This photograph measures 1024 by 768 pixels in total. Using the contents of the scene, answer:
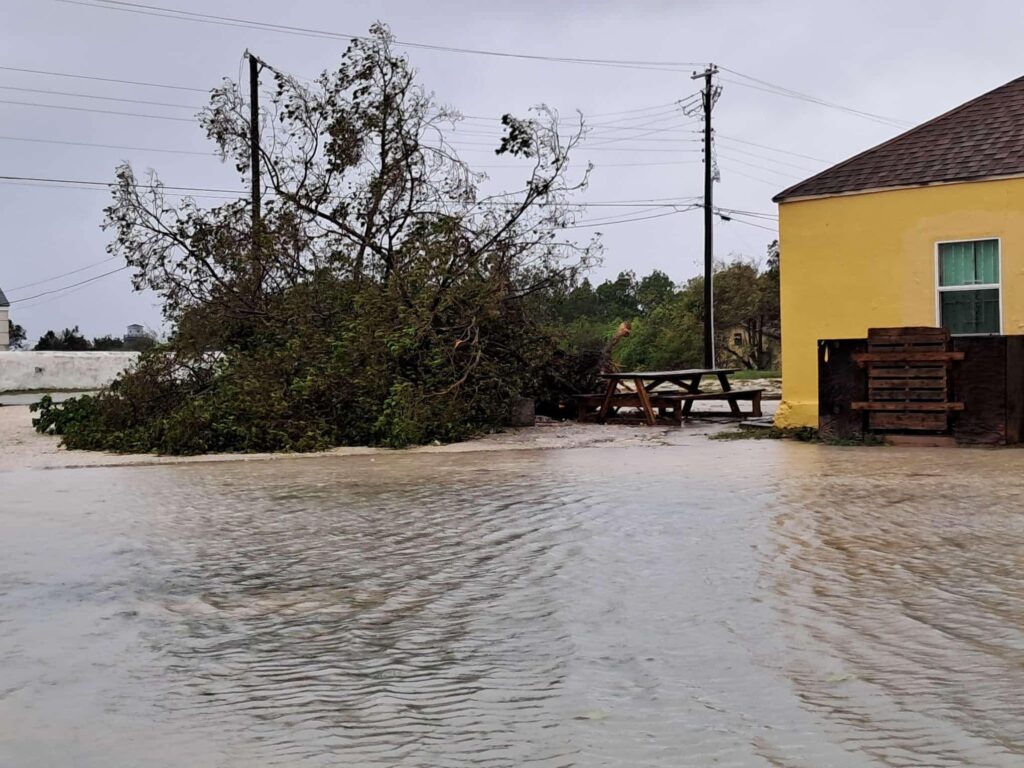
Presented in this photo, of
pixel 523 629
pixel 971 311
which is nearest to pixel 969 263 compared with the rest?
pixel 971 311

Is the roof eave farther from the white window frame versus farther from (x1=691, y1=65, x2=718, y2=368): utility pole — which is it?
(x1=691, y1=65, x2=718, y2=368): utility pole

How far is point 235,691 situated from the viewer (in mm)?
4348

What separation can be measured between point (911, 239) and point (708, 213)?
23267 mm

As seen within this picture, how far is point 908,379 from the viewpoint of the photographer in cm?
1423

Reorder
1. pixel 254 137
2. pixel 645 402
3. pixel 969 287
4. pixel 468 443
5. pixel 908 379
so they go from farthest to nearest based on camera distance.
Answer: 1. pixel 254 137
2. pixel 645 402
3. pixel 468 443
4. pixel 969 287
5. pixel 908 379

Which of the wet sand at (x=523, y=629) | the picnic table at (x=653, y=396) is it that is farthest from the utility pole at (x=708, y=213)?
the wet sand at (x=523, y=629)

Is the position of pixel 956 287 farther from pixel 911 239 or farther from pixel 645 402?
pixel 645 402

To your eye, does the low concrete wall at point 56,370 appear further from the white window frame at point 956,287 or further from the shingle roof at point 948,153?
the white window frame at point 956,287

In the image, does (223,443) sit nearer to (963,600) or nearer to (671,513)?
(671,513)

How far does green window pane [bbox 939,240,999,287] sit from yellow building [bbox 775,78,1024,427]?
0.01m

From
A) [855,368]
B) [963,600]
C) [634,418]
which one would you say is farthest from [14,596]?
[634,418]

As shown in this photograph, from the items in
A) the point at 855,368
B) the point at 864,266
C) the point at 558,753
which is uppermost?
the point at 864,266

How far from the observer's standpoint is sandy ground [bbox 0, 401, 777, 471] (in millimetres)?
14945

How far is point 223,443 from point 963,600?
495 inches
